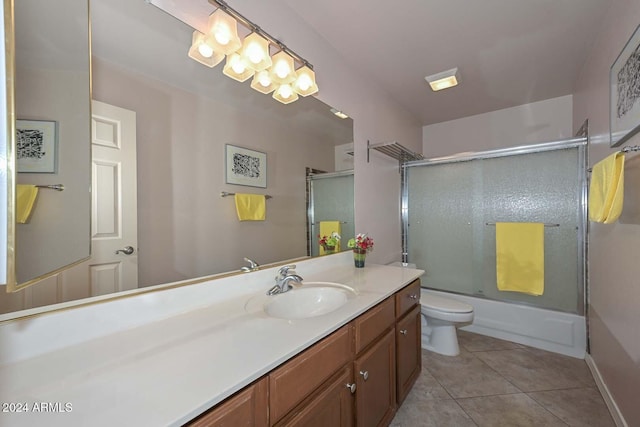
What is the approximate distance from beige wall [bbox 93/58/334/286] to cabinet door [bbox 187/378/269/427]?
59cm

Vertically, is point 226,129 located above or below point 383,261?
above

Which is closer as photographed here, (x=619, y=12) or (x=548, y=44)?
(x=619, y=12)

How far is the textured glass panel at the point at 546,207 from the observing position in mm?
2221

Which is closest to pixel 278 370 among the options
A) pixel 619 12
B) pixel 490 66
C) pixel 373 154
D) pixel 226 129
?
pixel 226 129

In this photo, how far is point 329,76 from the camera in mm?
1845

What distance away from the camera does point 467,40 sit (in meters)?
1.81

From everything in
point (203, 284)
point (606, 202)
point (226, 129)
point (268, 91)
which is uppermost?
point (268, 91)

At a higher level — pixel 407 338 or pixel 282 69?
pixel 282 69

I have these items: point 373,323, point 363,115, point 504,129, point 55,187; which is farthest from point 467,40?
point 55,187

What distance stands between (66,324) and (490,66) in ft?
9.63

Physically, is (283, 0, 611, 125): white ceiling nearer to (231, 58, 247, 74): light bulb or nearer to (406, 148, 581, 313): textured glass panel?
(231, 58, 247, 74): light bulb

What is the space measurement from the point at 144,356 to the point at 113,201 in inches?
20.4

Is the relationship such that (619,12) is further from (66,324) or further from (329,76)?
(66,324)

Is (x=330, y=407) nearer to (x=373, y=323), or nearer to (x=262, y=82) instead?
(x=373, y=323)
